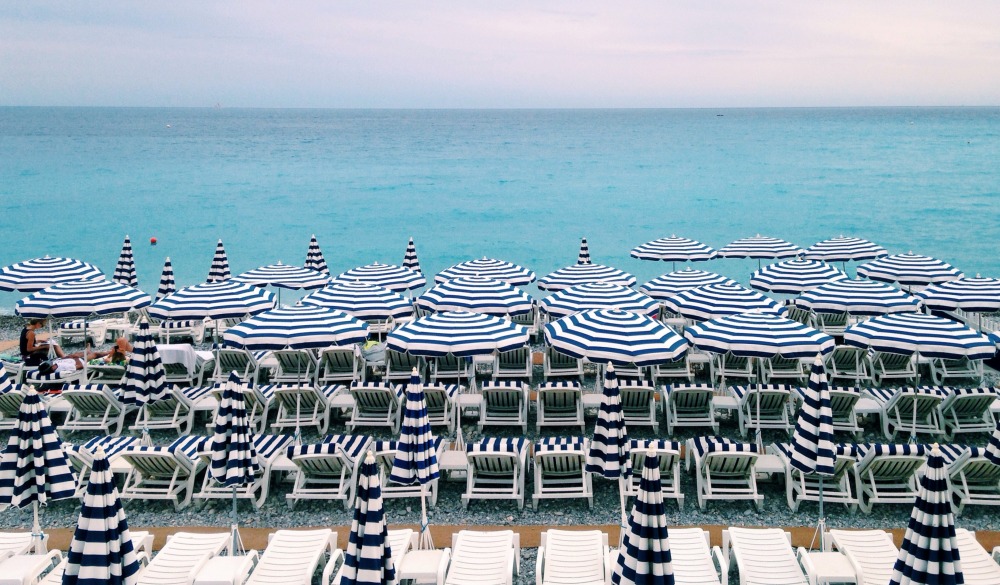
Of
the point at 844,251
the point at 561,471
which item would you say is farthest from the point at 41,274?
the point at 844,251

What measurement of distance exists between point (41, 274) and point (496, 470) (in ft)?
33.8

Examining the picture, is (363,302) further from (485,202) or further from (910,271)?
(485,202)

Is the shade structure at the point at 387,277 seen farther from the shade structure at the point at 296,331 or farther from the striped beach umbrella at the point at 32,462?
the striped beach umbrella at the point at 32,462

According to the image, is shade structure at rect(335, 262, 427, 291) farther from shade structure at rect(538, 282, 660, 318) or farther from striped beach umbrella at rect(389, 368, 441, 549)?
striped beach umbrella at rect(389, 368, 441, 549)

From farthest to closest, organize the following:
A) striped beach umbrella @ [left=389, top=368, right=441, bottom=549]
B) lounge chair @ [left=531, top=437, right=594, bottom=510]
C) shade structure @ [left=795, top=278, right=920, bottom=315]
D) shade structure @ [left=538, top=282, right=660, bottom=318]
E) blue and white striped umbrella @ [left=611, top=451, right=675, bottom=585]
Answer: shade structure @ [left=538, top=282, right=660, bottom=318] < shade structure @ [left=795, top=278, right=920, bottom=315] < lounge chair @ [left=531, top=437, right=594, bottom=510] < striped beach umbrella @ [left=389, top=368, right=441, bottom=549] < blue and white striped umbrella @ [left=611, top=451, right=675, bottom=585]

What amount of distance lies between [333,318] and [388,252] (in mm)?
27179

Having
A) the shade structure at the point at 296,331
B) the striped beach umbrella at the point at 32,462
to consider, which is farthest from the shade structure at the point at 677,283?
the striped beach umbrella at the point at 32,462

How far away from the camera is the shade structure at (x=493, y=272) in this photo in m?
14.4

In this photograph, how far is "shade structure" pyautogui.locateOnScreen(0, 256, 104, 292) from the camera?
1340 centimetres

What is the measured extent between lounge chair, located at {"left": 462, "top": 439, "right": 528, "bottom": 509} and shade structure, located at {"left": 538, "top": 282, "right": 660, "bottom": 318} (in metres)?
3.53

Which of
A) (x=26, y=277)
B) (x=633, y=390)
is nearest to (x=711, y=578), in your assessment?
(x=633, y=390)

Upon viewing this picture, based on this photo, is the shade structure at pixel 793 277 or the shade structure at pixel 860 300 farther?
the shade structure at pixel 793 277

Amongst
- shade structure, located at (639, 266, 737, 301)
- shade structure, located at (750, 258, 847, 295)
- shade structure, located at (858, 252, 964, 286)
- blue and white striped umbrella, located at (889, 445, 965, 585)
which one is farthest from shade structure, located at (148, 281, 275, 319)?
shade structure, located at (858, 252, 964, 286)

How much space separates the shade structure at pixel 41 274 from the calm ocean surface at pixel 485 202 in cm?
1004
